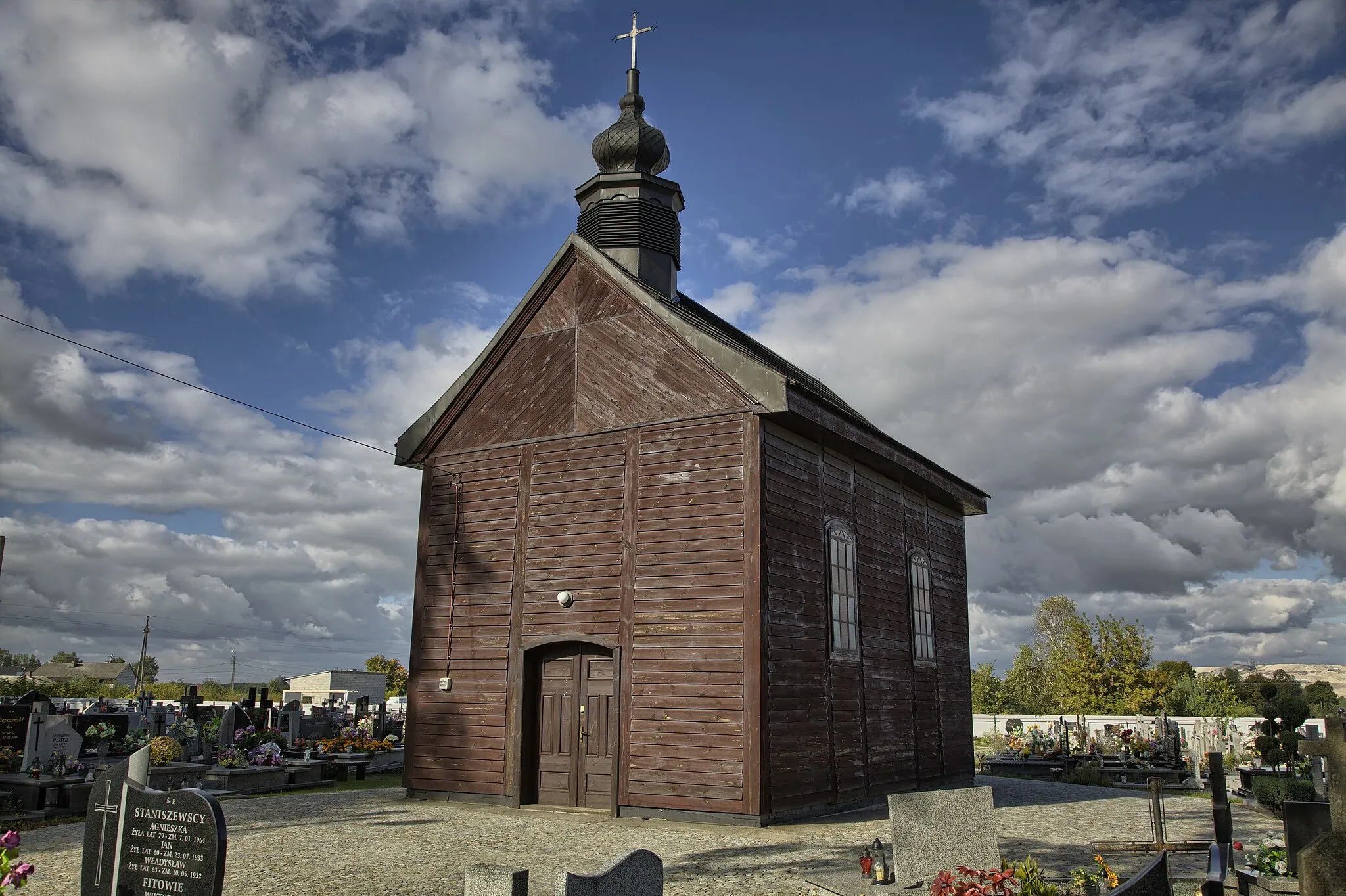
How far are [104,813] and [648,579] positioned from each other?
787cm

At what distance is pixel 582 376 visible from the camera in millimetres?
15789

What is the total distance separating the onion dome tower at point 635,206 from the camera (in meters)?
18.7

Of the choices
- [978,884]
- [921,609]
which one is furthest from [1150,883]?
[921,609]

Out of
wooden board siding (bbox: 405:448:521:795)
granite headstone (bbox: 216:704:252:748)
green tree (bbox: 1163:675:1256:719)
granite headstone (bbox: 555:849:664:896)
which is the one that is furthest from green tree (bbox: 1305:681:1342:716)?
granite headstone (bbox: 216:704:252:748)

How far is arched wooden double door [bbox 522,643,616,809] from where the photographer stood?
14.2 metres

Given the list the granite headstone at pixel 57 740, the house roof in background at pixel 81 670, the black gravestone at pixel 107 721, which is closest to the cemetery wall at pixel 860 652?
the granite headstone at pixel 57 740

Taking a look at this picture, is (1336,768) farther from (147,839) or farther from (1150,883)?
(147,839)

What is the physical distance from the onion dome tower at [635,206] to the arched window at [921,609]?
22.8ft

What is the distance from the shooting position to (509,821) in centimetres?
1324

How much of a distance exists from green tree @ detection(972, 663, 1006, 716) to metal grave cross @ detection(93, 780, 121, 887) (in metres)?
49.0

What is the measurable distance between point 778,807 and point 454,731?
17.7 ft

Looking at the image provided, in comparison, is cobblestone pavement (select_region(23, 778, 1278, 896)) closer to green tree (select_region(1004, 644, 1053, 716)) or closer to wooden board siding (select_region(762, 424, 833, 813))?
wooden board siding (select_region(762, 424, 833, 813))

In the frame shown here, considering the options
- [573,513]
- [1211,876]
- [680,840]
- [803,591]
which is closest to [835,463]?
[803,591]

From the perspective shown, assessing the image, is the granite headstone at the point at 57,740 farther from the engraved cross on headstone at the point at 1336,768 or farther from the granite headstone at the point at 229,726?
the engraved cross on headstone at the point at 1336,768
